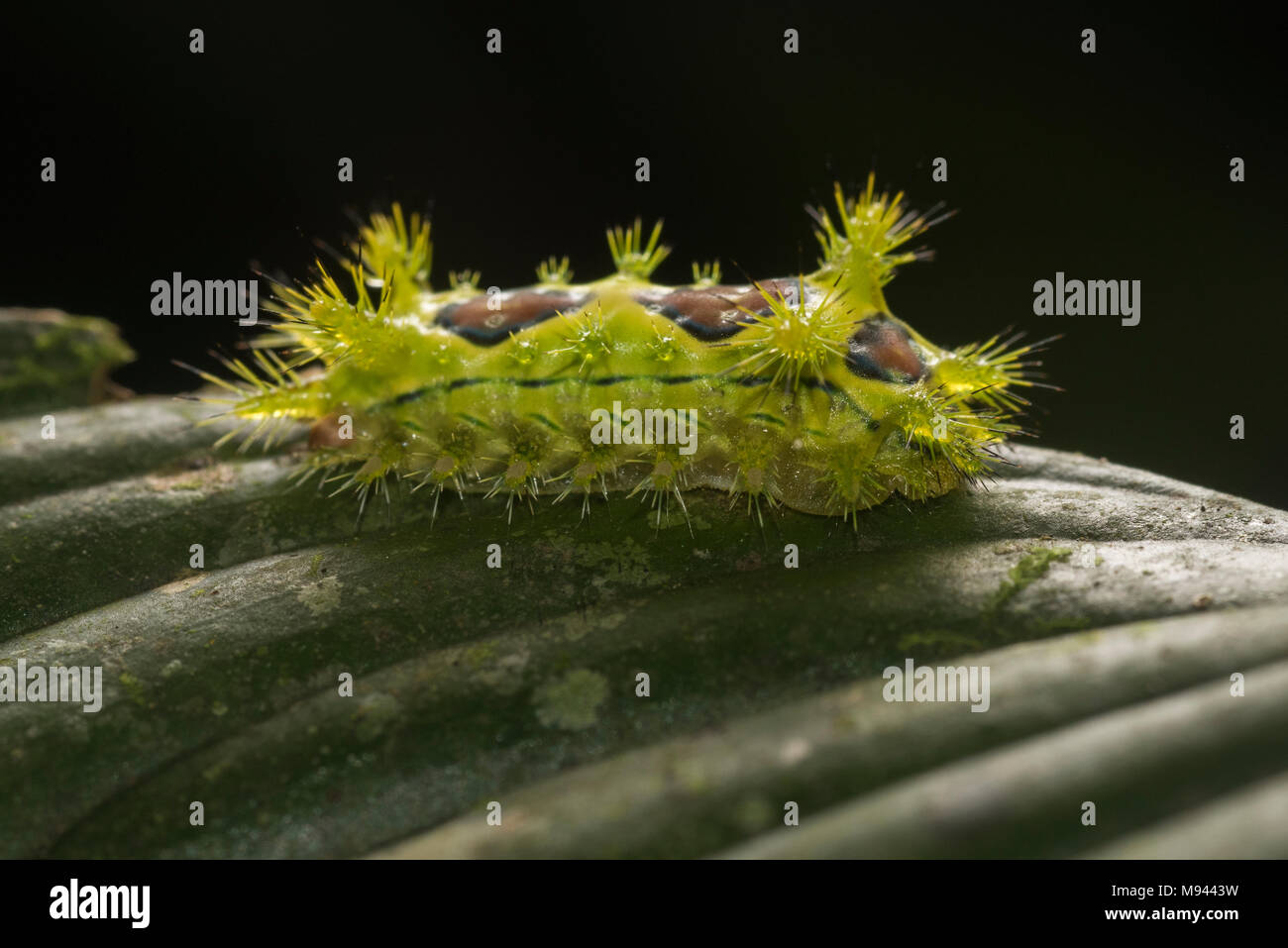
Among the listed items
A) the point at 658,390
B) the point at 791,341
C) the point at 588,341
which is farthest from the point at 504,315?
the point at 791,341

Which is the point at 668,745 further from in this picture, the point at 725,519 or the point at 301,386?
the point at 301,386

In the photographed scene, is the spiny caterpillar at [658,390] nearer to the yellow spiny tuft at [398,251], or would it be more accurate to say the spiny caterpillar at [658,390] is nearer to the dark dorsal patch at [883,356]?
the dark dorsal patch at [883,356]

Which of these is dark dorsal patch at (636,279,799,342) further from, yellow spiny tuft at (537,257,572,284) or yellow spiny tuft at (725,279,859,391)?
yellow spiny tuft at (537,257,572,284)

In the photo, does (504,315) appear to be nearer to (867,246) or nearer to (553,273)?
(553,273)

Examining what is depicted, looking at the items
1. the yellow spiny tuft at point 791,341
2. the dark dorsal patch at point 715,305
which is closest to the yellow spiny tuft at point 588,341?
the dark dorsal patch at point 715,305

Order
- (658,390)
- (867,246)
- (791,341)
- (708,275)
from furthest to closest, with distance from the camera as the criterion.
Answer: (708,275) < (867,246) < (658,390) < (791,341)

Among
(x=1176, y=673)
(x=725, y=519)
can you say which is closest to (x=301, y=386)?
(x=725, y=519)

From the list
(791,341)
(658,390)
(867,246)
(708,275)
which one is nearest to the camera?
(791,341)
